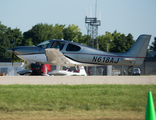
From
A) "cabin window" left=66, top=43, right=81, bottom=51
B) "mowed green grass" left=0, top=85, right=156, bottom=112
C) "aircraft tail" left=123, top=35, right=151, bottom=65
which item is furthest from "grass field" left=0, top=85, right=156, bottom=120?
"aircraft tail" left=123, top=35, right=151, bottom=65

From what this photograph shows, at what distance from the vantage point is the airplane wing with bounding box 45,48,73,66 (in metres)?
15.7

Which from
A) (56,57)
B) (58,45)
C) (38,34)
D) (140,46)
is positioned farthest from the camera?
(38,34)

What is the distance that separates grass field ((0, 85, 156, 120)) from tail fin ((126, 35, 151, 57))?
9.05 m

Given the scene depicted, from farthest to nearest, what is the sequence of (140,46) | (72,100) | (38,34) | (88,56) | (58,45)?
(38,34) < (88,56) < (58,45) < (140,46) < (72,100)

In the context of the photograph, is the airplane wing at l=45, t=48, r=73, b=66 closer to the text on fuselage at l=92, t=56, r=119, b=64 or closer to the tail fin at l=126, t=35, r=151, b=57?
the text on fuselage at l=92, t=56, r=119, b=64

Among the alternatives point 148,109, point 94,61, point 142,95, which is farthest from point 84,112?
point 94,61

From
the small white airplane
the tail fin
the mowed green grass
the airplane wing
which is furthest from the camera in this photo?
the small white airplane

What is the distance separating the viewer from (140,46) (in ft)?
54.2

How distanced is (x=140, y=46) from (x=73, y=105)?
11591 mm

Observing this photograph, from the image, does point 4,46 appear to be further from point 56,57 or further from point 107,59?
point 107,59

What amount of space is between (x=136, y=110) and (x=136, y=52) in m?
11.2

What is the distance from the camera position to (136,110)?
19.6ft

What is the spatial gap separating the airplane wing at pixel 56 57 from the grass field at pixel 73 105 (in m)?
7.75

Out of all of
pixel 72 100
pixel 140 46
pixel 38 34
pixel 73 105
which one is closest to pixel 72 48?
pixel 140 46
